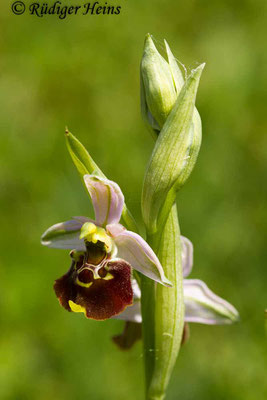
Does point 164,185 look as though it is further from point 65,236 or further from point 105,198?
point 65,236

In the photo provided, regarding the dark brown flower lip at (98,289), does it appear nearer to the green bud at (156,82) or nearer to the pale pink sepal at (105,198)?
the pale pink sepal at (105,198)

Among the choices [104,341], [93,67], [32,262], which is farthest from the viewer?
[93,67]

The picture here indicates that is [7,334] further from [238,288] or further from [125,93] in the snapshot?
[125,93]

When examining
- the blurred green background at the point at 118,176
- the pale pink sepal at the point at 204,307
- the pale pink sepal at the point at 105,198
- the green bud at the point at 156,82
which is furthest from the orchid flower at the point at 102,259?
the blurred green background at the point at 118,176

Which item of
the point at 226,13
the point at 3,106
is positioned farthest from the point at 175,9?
the point at 3,106

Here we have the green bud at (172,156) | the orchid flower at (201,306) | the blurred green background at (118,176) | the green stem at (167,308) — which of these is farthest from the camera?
the blurred green background at (118,176)

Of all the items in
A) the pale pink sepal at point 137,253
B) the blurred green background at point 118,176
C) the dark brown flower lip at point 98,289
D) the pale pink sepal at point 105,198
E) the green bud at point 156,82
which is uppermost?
the green bud at point 156,82

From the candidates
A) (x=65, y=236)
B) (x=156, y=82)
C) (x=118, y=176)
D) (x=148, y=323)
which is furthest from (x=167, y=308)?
(x=118, y=176)
